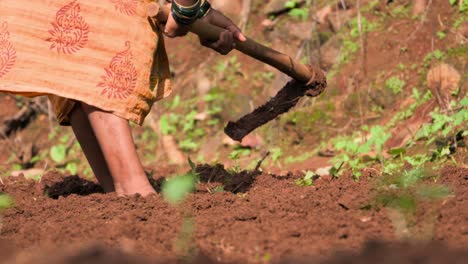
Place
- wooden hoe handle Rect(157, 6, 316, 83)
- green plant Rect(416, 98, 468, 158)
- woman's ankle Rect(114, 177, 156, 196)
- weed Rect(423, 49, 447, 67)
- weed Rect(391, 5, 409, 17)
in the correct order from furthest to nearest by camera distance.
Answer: weed Rect(391, 5, 409, 17) < weed Rect(423, 49, 447, 67) < green plant Rect(416, 98, 468, 158) < woman's ankle Rect(114, 177, 156, 196) < wooden hoe handle Rect(157, 6, 316, 83)

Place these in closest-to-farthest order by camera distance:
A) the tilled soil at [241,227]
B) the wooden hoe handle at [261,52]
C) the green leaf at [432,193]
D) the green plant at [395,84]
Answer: the tilled soil at [241,227] → the green leaf at [432,193] → the wooden hoe handle at [261,52] → the green plant at [395,84]

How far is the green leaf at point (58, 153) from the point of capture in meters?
8.34

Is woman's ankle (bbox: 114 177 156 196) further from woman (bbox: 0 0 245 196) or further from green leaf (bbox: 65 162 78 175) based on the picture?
green leaf (bbox: 65 162 78 175)

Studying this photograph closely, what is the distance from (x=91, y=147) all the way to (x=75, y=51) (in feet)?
2.11

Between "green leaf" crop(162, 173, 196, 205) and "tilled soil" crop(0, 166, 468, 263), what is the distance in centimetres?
5

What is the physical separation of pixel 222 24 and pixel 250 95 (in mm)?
4365

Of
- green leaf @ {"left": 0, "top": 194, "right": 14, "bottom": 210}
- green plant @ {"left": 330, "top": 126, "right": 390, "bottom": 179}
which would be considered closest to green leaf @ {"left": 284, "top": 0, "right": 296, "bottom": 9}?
green plant @ {"left": 330, "top": 126, "right": 390, "bottom": 179}

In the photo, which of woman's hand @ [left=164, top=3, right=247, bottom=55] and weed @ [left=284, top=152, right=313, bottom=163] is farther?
weed @ [left=284, top=152, right=313, bottom=163]

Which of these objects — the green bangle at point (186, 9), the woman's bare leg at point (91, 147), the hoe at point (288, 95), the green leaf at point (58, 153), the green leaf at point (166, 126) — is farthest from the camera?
the green leaf at point (58, 153)

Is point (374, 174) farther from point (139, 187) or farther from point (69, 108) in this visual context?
point (69, 108)

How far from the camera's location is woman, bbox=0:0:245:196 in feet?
11.2

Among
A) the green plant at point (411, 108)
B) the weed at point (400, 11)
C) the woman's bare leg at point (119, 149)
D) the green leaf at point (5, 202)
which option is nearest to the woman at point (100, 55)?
the woman's bare leg at point (119, 149)

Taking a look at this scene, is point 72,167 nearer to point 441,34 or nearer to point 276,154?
point 276,154

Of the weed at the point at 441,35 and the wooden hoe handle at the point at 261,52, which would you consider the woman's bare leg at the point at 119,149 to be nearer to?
the wooden hoe handle at the point at 261,52
